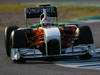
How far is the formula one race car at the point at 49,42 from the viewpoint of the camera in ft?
48.4

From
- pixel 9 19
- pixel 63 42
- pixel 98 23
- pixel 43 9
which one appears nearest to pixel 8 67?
pixel 63 42

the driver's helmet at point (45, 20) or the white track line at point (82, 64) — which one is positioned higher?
the driver's helmet at point (45, 20)

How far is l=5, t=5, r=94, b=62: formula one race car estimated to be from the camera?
48.4ft

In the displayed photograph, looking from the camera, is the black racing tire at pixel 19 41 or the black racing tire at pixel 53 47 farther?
the black racing tire at pixel 19 41

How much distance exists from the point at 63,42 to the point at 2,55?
2.62 m

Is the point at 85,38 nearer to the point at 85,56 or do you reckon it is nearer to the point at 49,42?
the point at 85,56

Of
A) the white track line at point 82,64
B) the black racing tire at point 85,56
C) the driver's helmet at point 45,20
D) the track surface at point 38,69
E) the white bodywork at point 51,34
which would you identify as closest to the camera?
the track surface at point 38,69

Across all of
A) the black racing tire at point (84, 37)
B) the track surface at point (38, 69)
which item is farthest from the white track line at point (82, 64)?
the black racing tire at point (84, 37)

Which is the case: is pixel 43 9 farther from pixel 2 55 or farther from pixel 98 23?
pixel 98 23

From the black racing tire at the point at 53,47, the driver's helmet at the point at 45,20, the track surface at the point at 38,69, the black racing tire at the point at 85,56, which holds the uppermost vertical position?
the driver's helmet at the point at 45,20

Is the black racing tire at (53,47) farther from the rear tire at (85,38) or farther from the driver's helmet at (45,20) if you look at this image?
the driver's helmet at (45,20)

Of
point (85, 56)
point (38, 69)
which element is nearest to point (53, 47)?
point (85, 56)

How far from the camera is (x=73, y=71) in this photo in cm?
1309

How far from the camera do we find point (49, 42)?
14688 millimetres
